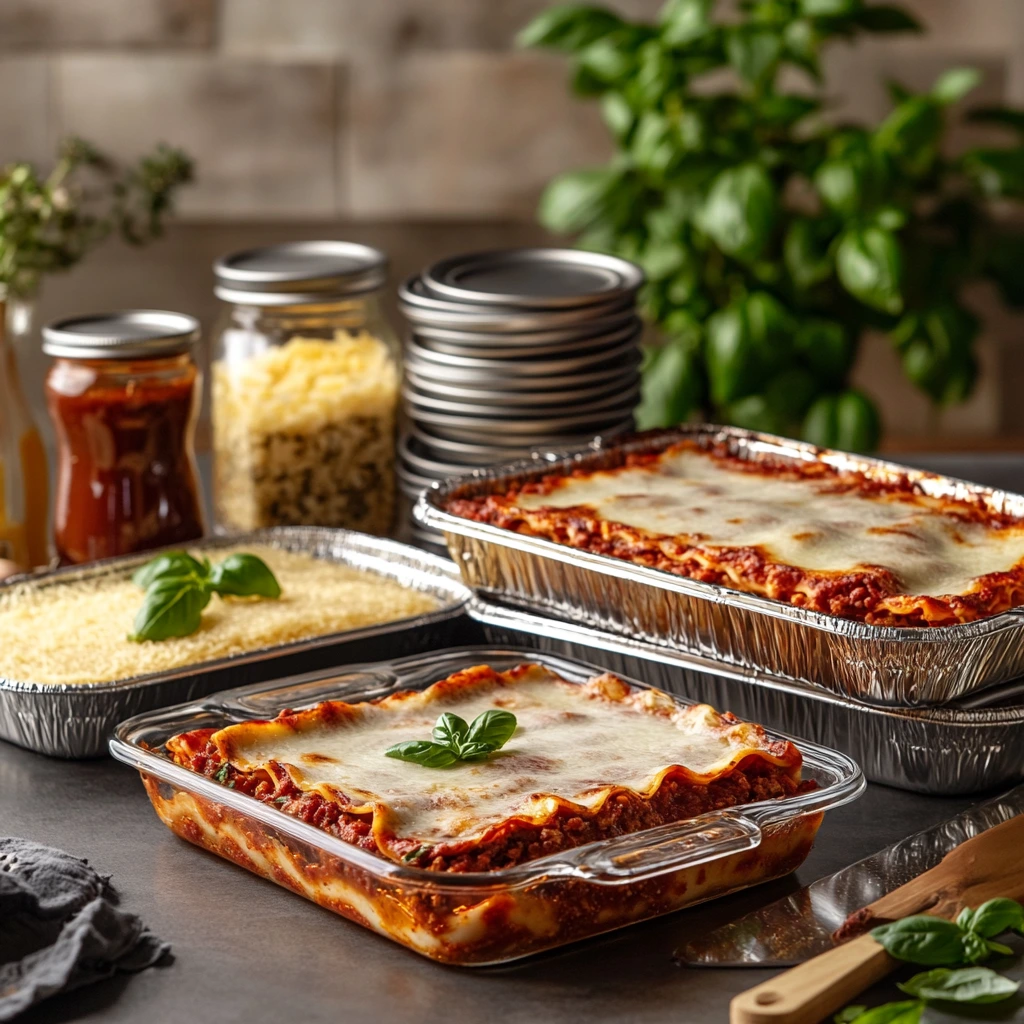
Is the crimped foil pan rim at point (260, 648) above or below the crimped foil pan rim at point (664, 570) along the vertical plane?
below

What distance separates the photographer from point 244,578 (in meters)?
1.67

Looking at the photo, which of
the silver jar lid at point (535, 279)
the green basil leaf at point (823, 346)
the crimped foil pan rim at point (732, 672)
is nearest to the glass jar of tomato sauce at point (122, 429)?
the silver jar lid at point (535, 279)

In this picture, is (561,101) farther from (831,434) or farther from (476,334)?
(476,334)

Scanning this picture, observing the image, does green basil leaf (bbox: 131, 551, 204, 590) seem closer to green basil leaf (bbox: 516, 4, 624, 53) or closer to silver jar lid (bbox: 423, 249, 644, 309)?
silver jar lid (bbox: 423, 249, 644, 309)

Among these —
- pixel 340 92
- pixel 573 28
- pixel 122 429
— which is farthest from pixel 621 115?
pixel 122 429

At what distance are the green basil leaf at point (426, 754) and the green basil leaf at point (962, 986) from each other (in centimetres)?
36

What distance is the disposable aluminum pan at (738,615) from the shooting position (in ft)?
4.21

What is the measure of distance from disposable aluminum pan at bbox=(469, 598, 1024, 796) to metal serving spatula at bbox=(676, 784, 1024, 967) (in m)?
0.06

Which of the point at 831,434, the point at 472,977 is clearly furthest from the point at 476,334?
the point at 831,434

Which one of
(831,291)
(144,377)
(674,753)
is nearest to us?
→ (674,753)

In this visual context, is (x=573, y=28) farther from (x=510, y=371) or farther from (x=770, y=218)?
(x=510, y=371)

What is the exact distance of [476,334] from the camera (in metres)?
1.96

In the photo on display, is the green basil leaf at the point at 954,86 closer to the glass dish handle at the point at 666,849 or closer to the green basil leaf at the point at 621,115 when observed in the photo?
the green basil leaf at the point at 621,115

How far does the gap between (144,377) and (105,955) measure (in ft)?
3.00
